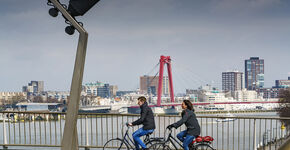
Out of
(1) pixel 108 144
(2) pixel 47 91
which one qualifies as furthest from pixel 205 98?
(1) pixel 108 144

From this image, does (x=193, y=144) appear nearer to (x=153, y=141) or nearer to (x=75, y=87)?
(x=153, y=141)

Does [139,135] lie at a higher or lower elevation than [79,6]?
lower

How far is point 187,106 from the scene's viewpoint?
5.46m

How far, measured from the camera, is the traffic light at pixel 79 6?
408 cm

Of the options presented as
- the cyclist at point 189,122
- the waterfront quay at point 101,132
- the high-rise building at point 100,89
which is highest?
the cyclist at point 189,122

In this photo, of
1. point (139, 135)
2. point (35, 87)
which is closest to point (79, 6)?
point (139, 135)

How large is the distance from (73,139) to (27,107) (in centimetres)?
8345

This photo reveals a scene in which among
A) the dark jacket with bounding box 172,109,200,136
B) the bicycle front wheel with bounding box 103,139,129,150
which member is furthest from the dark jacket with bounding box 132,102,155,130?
the bicycle front wheel with bounding box 103,139,129,150

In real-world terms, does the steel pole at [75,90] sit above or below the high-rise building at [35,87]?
above


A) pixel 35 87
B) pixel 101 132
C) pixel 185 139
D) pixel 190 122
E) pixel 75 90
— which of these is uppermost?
pixel 75 90

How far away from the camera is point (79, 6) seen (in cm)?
413

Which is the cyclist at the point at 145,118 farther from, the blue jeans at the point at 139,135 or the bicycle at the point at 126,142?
the bicycle at the point at 126,142

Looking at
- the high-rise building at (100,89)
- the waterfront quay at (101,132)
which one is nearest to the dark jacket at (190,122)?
the waterfront quay at (101,132)

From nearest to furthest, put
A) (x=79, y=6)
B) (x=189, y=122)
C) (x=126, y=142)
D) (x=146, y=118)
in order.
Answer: (x=79, y=6) < (x=189, y=122) < (x=146, y=118) < (x=126, y=142)
